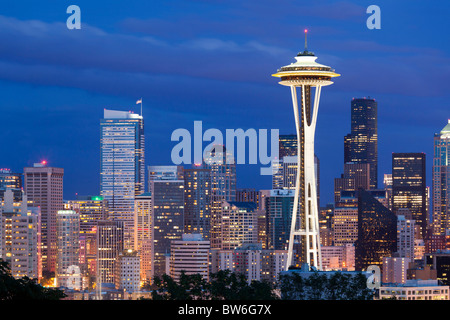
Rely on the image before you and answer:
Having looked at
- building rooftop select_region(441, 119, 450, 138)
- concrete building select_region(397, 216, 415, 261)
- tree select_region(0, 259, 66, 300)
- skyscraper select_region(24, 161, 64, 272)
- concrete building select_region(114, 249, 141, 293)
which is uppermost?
building rooftop select_region(441, 119, 450, 138)

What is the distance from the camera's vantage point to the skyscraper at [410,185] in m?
186

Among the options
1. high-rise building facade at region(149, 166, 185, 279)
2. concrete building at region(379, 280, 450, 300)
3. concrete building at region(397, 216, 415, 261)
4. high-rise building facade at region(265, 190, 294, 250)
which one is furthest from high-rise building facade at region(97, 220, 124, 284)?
concrete building at region(379, 280, 450, 300)

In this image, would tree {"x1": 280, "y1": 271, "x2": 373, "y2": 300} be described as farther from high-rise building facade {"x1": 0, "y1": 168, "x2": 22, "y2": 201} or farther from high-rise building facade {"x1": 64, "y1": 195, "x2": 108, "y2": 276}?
high-rise building facade {"x1": 0, "y1": 168, "x2": 22, "y2": 201}

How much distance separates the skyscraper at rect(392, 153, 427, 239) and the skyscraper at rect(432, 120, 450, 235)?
92.6 inches

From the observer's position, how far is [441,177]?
193m

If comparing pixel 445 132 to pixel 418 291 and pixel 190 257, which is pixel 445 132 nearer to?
pixel 190 257

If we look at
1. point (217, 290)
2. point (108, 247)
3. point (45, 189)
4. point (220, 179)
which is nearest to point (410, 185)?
point (220, 179)

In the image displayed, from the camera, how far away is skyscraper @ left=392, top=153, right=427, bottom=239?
611 ft

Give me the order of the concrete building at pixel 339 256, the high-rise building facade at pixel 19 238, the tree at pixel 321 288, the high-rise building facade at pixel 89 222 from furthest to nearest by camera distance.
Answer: the concrete building at pixel 339 256
the high-rise building facade at pixel 89 222
the high-rise building facade at pixel 19 238
the tree at pixel 321 288

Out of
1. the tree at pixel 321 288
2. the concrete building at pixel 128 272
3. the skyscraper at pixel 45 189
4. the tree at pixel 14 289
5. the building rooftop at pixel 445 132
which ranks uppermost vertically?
the building rooftop at pixel 445 132

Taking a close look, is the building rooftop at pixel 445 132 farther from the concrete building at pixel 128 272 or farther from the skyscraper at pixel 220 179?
the concrete building at pixel 128 272

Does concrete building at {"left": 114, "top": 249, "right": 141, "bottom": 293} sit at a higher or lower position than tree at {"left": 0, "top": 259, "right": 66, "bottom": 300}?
lower

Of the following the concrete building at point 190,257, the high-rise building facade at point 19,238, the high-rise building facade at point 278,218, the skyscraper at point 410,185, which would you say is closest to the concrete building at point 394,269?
the high-rise building facade at point 278,218

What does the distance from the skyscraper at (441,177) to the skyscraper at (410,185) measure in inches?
92.6
